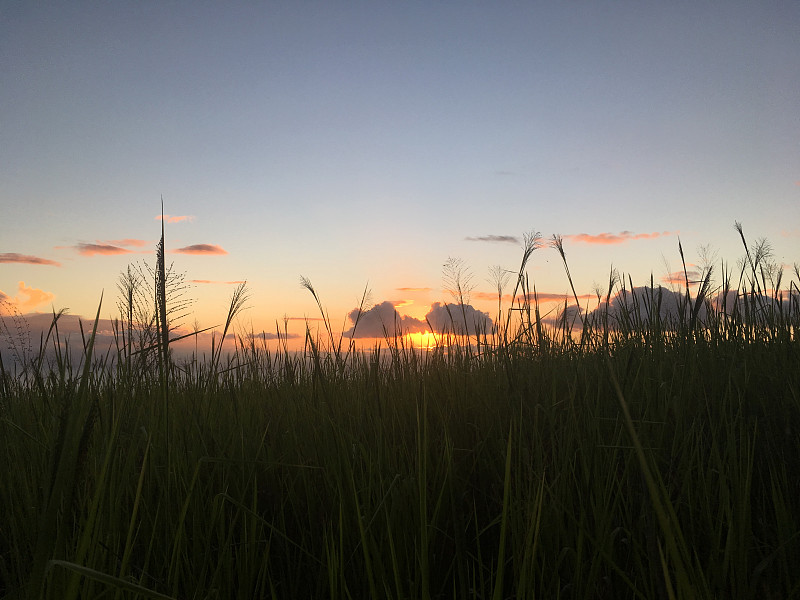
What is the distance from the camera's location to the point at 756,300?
379 centimetres

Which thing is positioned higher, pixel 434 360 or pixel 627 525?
pixel 434 360

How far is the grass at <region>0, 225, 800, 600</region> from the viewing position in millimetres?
1281

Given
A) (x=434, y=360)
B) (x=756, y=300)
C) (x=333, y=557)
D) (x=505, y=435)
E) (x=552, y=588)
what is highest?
(x=756, y=300)

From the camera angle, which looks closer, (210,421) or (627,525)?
(627,525)

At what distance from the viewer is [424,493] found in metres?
1.23

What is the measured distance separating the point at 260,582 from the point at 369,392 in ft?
5.23

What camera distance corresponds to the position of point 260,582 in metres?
1.60

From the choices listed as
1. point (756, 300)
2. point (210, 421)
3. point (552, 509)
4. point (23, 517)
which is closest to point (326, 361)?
point (210, 421)

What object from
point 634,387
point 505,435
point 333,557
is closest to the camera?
point 333,557

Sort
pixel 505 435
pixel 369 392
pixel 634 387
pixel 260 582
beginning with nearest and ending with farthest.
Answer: pixel 260 582, pixel 505 435, pixel 634 387, pixel 369 392

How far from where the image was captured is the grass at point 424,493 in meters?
1.28

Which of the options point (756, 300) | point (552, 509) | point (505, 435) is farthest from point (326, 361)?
point (756, 300)

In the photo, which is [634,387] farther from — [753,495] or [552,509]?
[552,509]

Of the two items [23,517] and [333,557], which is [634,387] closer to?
[333,557]
